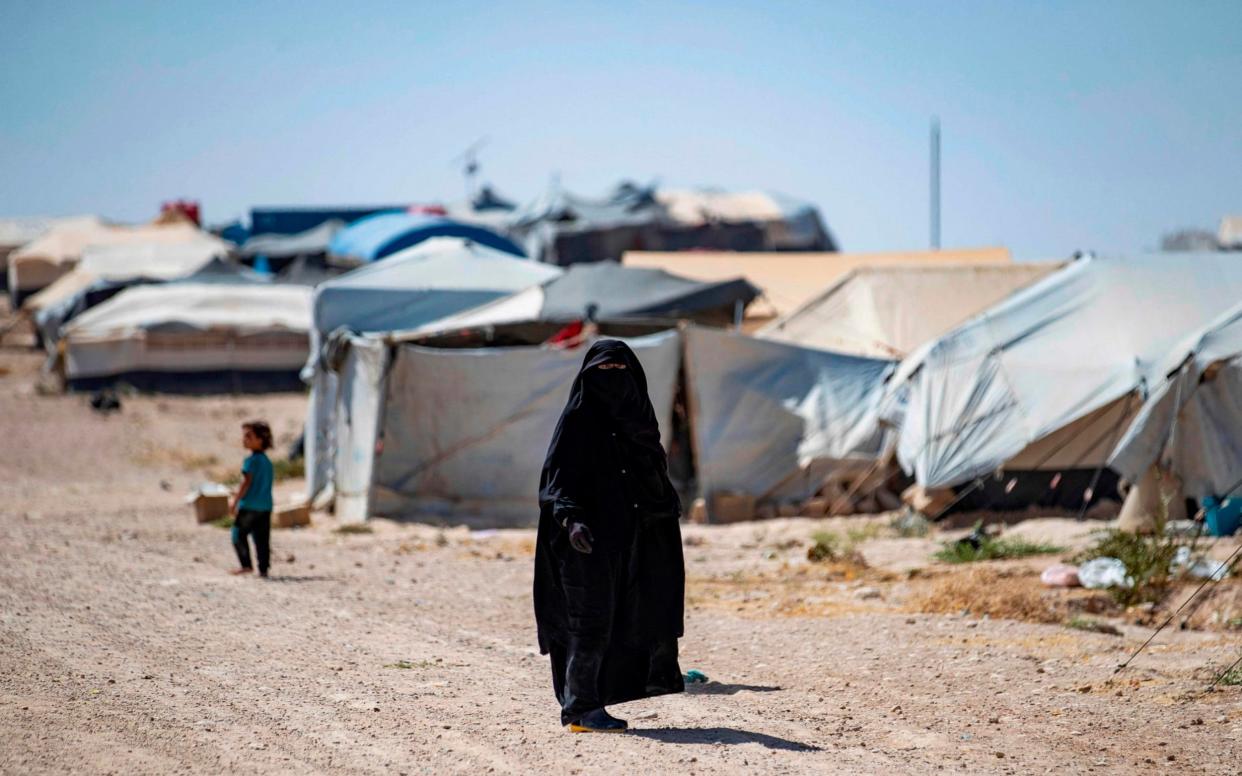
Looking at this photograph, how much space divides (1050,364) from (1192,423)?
64.5 inches

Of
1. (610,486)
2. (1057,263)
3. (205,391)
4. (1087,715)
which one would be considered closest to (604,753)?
(610,486)

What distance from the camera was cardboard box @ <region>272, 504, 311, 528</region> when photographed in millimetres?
13352

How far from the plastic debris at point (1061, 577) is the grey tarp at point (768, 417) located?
13.6 ft

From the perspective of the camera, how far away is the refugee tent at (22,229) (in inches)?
1781

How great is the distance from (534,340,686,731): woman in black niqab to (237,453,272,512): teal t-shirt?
15.2 ft

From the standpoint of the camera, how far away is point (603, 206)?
3784 centimetres

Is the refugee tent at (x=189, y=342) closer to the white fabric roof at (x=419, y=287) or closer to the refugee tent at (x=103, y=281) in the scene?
the refugee tent at (x=103, y=281)

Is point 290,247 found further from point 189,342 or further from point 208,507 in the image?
point 208,507

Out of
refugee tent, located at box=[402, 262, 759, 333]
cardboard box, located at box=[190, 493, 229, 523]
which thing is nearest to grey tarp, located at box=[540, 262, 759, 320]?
refugee tent, located at box=[402, 262, 759, 333]

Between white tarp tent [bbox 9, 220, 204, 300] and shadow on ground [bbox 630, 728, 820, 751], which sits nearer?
shadow on ground [bbox 630, 728, 820, 751]

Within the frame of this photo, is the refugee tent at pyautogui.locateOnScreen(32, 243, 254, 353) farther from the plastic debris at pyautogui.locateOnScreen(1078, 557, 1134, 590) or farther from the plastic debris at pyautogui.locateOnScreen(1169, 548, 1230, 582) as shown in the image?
the plastic debris at pyautogui.locateOnScreen(1169, 548, 1230, 582)

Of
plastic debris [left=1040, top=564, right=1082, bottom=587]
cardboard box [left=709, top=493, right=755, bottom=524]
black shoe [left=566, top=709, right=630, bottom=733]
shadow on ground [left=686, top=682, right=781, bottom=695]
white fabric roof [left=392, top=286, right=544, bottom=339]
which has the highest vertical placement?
white fabric roof [left=392, top=286, right=544, bottom=339]

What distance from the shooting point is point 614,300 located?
15664mm

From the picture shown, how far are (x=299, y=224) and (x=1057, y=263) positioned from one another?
3011 centimetres
